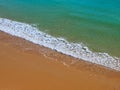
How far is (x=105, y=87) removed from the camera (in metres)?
8.95

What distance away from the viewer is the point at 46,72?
941 centimetres

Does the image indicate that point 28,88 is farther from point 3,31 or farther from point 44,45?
point 3,31

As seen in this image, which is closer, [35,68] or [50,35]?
[35,68]

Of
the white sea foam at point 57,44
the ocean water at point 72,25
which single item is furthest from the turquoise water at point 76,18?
the white sea foam at point 57,44

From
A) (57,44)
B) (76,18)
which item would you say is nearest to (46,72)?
(57,44)

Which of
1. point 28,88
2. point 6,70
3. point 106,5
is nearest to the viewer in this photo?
point 28,88

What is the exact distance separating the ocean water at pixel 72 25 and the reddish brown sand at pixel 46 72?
644 millimetres

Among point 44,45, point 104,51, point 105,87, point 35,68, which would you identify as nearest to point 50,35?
point 44,45

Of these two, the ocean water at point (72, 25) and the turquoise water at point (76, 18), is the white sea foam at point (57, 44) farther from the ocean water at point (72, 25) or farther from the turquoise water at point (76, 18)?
the turquoise water at point (76, 18)

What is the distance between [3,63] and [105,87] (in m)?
2.98

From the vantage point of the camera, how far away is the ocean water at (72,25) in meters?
11.4

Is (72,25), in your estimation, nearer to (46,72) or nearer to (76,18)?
(76,18)

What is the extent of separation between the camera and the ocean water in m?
11.4

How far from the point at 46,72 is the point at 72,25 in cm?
466
